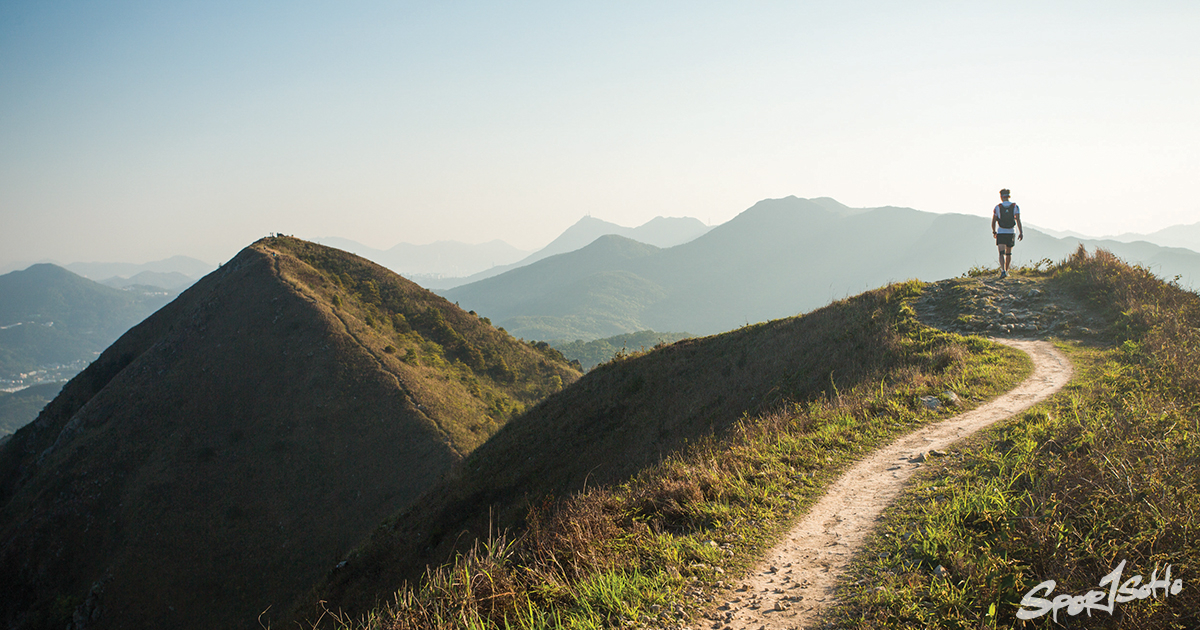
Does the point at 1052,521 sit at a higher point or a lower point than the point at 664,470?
higher

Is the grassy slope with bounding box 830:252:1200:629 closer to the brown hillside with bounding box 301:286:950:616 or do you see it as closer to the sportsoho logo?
the sportsoho logo

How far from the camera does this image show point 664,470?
26.8 feet

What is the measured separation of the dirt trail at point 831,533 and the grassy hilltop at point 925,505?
22cm

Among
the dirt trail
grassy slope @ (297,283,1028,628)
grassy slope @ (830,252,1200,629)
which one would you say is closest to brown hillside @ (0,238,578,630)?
grassy slope @ (297,283,1028,628)

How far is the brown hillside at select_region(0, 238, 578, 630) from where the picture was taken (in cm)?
3506

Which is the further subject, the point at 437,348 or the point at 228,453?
the point at 437,348

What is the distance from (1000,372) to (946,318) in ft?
19.5

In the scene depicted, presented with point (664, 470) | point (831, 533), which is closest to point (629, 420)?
point (664, 470)

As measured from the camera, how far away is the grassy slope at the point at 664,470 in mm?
4820

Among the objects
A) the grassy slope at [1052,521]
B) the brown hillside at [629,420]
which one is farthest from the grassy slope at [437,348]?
the grassy slope at [1052,521]

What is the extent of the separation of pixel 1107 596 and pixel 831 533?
2.34 m

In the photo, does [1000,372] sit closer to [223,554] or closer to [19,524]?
[223,554]

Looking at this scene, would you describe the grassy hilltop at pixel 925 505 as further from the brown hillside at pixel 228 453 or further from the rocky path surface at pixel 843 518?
the brown hillside at pixel 228 453

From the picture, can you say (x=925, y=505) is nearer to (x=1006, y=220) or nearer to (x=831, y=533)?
(x=831, y=533)
